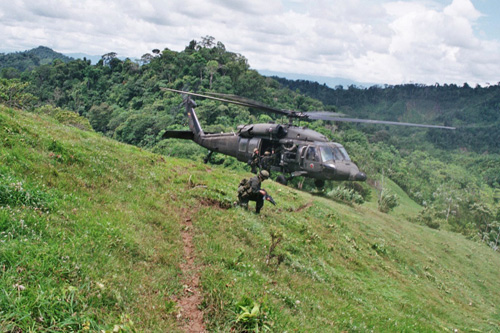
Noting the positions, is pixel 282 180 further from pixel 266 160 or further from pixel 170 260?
pixel 170 260

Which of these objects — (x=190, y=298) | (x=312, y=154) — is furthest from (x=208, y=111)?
(x=190, y=298)

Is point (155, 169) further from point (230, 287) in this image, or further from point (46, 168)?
point (230, 287)

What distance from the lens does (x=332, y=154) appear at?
18.7 m

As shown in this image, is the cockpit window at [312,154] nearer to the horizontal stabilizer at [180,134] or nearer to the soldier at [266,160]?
the soldier at [266,160]

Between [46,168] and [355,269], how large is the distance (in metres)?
10.1

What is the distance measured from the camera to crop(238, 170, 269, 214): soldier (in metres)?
10.9

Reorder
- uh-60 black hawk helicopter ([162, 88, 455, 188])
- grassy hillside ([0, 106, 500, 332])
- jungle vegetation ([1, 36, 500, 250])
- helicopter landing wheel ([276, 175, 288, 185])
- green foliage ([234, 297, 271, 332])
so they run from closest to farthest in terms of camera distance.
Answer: grassy hillside ([0, 106, 500, 332]), green foliage ([234, 297, 271, 332]), uh-60 black hawk helicopter ([162, 88, 455, 188]), helicopter landing wheel ([276, 175, 288, 185]), jungle vegetation ([1, 36, 500, 250])

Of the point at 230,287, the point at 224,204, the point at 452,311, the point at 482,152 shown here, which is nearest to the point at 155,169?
the point at 224,204

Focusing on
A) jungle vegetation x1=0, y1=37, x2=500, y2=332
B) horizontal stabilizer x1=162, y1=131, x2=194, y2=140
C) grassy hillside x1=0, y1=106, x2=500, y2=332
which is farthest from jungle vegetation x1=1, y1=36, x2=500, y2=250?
grassy hillside x1=0, y1=106, x2=500, y2=332

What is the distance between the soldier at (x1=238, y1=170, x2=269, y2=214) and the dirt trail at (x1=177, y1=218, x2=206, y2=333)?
343cm

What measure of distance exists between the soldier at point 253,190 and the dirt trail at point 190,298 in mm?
3427

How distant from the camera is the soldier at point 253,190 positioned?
10.9 m

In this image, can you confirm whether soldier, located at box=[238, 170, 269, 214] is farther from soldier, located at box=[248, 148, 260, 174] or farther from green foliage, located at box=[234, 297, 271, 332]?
soldier, located at box=[248, 148, 260, 174]

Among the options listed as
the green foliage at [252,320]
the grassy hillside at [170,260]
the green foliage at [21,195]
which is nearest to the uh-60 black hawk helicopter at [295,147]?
the grassy hillside at [170,260]
